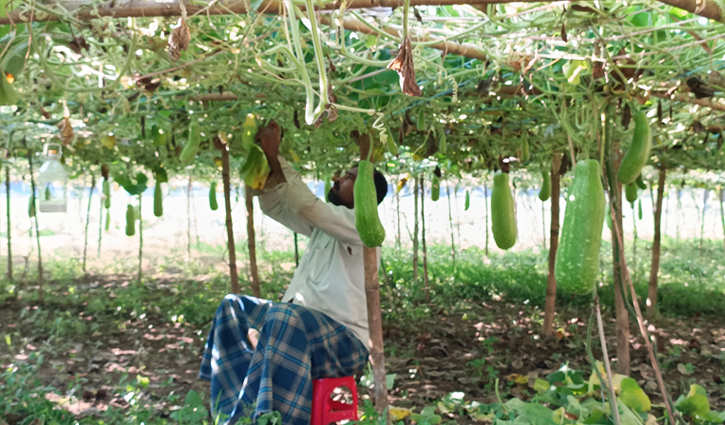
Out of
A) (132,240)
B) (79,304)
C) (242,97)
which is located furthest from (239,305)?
(132,240)

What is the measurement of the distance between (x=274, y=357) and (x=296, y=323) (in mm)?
177

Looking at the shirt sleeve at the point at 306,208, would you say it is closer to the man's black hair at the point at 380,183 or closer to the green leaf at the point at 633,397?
the man's black hair at the point at 380,183

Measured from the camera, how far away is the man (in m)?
2.47

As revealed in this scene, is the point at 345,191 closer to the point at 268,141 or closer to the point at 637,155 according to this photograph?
the point at 268,141

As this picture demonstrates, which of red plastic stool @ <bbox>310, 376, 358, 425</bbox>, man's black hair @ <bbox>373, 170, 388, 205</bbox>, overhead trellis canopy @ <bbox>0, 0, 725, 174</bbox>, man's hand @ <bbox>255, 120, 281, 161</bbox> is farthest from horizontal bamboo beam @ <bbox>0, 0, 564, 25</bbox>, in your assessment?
red plastic stool @ <bbox>310, 376, 358, 425</bbox>

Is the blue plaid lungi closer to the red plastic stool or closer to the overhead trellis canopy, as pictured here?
the red plastic stool

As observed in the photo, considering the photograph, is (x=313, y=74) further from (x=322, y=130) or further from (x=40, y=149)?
(x=40, y=149)

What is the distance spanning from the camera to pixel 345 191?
122 inches

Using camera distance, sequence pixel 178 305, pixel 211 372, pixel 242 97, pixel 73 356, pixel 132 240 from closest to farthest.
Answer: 1. pixel 242 97
2. pixel 211 372
3. pixel 73 356
4. pixel 178 305
5. pixel 132 240

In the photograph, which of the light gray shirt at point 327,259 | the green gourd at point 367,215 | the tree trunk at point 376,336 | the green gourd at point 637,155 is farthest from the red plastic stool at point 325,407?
the green gourd at point 637,155

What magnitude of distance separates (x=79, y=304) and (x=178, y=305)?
4.06 ft

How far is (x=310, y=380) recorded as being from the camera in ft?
8.36

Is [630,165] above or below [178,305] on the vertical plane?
above

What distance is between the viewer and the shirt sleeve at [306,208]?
108 inches
